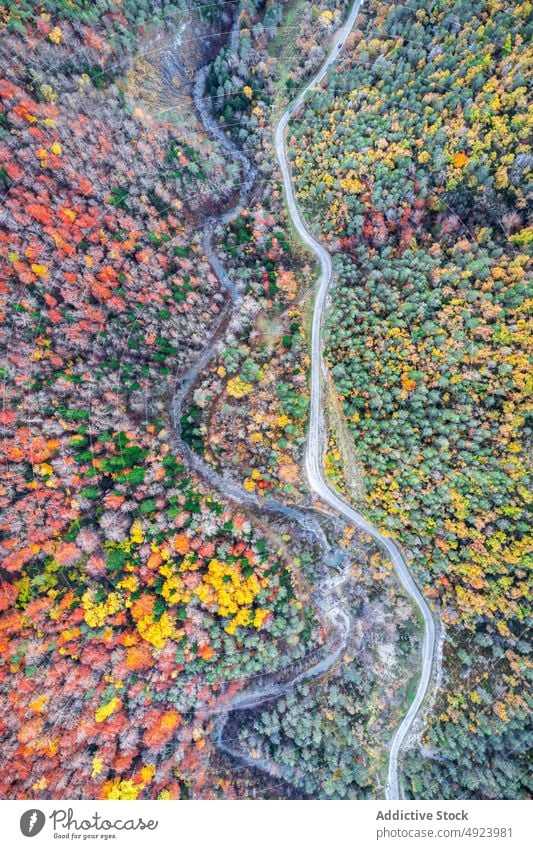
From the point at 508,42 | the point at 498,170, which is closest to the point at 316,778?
the point at 498,170

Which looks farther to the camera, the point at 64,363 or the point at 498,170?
the point at 64,363

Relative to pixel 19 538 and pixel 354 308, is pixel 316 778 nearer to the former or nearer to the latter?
pixel 19 538

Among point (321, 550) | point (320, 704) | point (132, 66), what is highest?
point (132, 66)

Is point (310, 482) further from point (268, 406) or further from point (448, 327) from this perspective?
point (448, 327)

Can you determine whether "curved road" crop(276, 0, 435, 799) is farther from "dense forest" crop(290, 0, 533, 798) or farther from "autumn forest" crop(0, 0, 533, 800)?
"dense forest" crop(290, 0, 533, 798)
